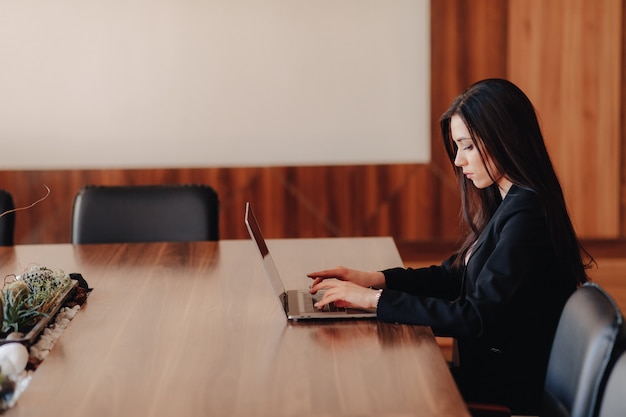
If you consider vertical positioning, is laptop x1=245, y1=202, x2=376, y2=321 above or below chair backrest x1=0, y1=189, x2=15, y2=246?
below

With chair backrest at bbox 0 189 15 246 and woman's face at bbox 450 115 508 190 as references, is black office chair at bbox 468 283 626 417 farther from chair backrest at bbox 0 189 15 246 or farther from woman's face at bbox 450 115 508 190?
chair backrest at bbox 0 189 15 246

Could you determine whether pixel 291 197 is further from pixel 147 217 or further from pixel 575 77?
pixel 147 217

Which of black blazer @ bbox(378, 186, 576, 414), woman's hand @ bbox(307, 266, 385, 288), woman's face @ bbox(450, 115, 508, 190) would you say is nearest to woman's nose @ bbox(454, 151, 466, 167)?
woman's face @ bbox(450, 115, 508, 190)

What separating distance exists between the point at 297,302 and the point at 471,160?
55cm

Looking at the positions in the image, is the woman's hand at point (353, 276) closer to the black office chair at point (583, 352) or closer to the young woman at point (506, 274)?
the young woman at point (506, 274)

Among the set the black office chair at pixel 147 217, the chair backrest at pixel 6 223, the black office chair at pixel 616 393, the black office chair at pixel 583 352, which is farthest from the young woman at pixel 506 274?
the chair backrest at pixel 6 223

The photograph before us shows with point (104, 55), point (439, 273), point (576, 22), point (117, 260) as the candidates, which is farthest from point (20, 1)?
point (439, 273)

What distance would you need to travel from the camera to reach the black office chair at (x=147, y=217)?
3.20 metres

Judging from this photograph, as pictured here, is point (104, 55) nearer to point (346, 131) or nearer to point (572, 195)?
point (346, 131)

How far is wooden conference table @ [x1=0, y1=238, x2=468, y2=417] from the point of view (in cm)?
157

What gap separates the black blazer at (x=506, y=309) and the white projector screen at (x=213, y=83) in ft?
9.42

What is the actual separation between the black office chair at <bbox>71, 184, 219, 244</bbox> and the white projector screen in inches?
73.1

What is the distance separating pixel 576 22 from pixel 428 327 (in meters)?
3.42

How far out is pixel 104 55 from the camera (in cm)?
495
